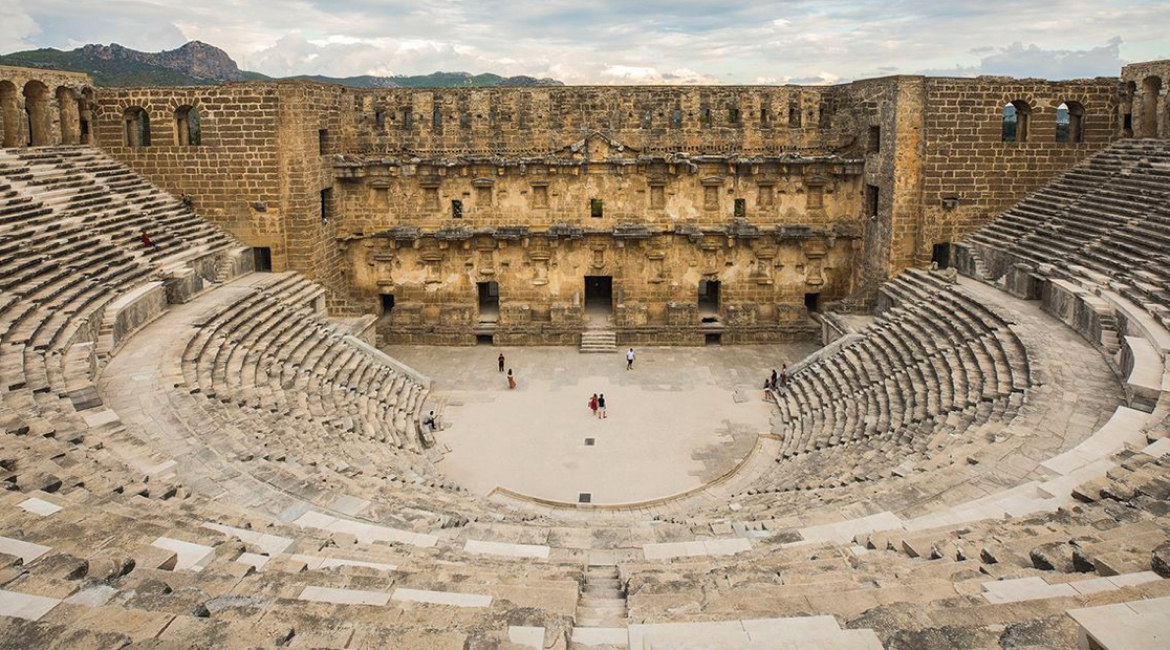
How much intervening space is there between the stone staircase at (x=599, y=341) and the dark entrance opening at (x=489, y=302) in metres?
3.15

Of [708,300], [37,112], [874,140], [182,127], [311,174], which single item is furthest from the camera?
[708,300]

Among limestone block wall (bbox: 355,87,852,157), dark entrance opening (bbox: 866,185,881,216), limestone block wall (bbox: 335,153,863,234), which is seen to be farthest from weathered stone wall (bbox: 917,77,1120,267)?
limestone block wall (bbox: 355,87,852,157)

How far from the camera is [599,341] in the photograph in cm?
2447

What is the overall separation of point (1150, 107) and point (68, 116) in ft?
96.1

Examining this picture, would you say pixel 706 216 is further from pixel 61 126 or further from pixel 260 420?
pixel 61 126

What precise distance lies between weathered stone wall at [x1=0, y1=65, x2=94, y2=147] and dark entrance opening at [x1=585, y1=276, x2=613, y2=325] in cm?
1557

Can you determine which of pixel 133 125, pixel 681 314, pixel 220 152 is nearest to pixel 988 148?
pixel 681 314

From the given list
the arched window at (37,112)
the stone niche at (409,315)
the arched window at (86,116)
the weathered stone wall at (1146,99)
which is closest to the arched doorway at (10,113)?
the arched window at (37,112)

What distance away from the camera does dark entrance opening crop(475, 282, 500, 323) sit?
86.1ft

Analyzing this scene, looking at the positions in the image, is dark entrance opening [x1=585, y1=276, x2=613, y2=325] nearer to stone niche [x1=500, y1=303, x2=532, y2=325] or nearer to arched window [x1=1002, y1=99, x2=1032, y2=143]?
stone niche [x1=500, y1=303, x2=532, y2=325]

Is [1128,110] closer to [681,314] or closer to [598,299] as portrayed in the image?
[681,314]

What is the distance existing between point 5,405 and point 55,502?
12.3 ft

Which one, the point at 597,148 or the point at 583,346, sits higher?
the point at 597,148

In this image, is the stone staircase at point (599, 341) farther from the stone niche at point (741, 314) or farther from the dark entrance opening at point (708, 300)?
the stone niche at point (741, 314)
